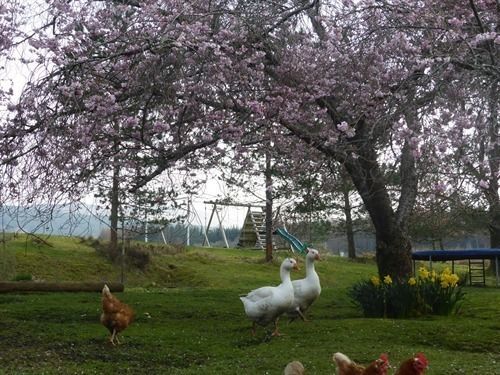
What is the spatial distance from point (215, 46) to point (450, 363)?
445 cm

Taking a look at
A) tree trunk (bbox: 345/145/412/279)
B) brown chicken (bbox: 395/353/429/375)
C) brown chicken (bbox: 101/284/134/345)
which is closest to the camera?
brown chicken (bbox: 395/353/429/375)

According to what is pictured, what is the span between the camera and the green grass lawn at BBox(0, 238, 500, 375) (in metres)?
6.80

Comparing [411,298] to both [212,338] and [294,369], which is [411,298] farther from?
[294,369]

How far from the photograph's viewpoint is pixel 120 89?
8570 mm

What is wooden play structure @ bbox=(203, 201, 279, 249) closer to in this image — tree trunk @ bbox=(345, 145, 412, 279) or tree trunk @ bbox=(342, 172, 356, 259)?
tree trunk @ bbox=(342, 172, 356, 259)

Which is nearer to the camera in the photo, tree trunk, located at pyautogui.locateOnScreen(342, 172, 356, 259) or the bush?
the bush

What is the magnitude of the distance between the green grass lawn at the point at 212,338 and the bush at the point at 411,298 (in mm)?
285

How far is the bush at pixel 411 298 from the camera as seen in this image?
10320 mm

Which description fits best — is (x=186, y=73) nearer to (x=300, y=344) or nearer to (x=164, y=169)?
(x=164, y=169)

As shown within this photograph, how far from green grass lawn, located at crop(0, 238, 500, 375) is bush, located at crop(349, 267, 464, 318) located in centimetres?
29

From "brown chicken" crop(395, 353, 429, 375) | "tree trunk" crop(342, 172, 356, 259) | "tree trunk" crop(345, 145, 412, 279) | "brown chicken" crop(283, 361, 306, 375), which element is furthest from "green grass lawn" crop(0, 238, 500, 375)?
"tree trunk" crop(342, 172, 356, 259)

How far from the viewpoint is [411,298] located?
10.3 meters

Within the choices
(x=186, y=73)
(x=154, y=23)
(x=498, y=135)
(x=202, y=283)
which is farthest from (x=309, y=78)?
(x=202, y=283)

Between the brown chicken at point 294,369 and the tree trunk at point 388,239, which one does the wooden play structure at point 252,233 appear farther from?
the brown chicken at point 294,369
